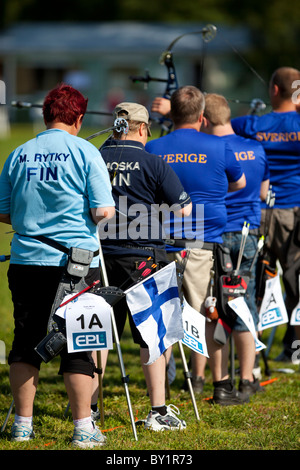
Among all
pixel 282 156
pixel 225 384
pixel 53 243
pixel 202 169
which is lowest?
pixel 225 384

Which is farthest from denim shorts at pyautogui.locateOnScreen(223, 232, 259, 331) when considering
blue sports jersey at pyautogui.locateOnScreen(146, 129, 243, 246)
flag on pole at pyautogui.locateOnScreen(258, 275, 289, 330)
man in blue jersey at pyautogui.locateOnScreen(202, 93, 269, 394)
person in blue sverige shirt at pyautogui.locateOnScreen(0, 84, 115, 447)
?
person in blue sverige shirt at pyautogui.locateOnScreen(0, 84, 115, 447)

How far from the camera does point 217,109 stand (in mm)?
5906

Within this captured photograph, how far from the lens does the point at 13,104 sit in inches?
235

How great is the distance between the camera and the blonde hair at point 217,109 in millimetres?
5895

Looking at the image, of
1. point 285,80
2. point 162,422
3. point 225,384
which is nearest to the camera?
point 162,422

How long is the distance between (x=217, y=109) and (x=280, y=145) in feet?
3.00

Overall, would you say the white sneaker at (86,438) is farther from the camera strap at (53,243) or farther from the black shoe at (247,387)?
the black shoe at (247,387)

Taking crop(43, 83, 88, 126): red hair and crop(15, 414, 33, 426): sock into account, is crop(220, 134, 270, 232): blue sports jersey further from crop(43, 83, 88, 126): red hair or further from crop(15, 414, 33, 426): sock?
crop(15, 414, 33, 426): sock

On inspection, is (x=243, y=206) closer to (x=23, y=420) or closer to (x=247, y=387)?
(x=247, y=387)

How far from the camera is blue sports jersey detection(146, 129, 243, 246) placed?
5.43 m

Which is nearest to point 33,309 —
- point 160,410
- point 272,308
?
point 160,410

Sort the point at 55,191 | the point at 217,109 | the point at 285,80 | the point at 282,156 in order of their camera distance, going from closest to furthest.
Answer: the point at 55,191 < the point at 217,109 < the point at 285,80 < the point at 282,156
